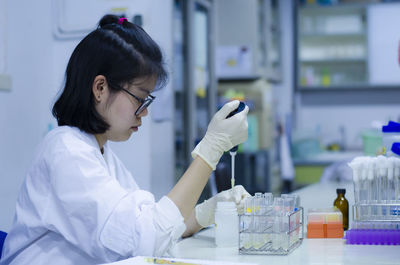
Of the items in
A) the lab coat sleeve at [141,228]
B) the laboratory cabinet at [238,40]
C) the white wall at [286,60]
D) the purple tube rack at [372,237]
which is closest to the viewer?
the lab coat sleeve at [141,228]

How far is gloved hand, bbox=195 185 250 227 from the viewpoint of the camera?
1703 millimetres

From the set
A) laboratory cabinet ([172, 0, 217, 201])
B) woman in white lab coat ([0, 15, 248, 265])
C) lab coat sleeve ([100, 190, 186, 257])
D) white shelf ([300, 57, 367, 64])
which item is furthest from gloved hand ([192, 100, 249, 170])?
white shelf ([300, 57, 367, 64])

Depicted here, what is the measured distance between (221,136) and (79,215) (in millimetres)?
446

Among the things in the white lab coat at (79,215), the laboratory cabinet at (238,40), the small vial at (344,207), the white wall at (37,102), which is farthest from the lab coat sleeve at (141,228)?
the laboratory cabinet at (238,40)

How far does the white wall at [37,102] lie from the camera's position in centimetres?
276

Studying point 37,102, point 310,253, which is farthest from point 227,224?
point 37,102

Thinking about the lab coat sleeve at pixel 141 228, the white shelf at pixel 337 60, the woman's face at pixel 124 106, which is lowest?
the lab coat sleeve at pixel 141 228

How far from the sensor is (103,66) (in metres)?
1.50

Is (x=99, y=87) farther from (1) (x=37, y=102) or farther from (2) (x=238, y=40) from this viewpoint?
(2) (x=238, y=40)

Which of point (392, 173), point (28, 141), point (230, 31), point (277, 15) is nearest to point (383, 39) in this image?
point (277, 15)

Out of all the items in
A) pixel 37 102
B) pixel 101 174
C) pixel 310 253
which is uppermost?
pixel 37 102

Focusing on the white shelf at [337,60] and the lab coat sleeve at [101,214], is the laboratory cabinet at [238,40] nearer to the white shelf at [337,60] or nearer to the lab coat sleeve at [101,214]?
the white shelf at [337,60]

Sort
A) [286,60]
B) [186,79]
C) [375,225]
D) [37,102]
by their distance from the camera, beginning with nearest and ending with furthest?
[375,225] < [37,102] < [186,79] < [286,60]

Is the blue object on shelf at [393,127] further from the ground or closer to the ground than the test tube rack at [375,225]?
further from the ground
